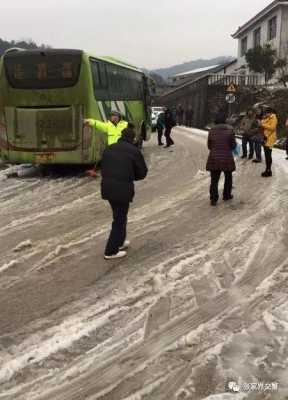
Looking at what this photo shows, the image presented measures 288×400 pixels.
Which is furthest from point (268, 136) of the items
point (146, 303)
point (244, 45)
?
point (244, 45)

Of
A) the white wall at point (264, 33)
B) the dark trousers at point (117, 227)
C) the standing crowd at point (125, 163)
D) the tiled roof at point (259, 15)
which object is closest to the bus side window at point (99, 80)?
the standing crowd at point (125, 163)

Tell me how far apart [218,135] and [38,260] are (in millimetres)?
4700

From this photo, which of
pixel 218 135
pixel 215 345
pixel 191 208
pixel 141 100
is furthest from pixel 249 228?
pixel 141 100

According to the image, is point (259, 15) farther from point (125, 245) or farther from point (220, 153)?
point (125, 245)

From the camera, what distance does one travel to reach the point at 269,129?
43.8 feet

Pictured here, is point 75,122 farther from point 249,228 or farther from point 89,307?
point 89,307

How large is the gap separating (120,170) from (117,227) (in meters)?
0.73

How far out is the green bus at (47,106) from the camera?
13695mm

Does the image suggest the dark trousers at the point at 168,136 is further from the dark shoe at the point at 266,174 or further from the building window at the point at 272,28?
the building window at the point at 272,28

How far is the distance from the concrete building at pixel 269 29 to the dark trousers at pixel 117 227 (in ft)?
123

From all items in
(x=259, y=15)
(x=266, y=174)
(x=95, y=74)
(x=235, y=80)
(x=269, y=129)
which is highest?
(x=259, y=15)

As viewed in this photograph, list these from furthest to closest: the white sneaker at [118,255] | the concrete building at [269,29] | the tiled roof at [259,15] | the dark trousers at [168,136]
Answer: the concrete building at [269,29]
the tiled roof at [259,15]
the dark trousers at [168,136]
the white sneaker at [118,255]

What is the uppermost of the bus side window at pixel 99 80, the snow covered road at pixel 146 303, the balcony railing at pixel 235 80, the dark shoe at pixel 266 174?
the balcony railing at pixel 235 80

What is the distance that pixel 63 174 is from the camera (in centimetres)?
1497
